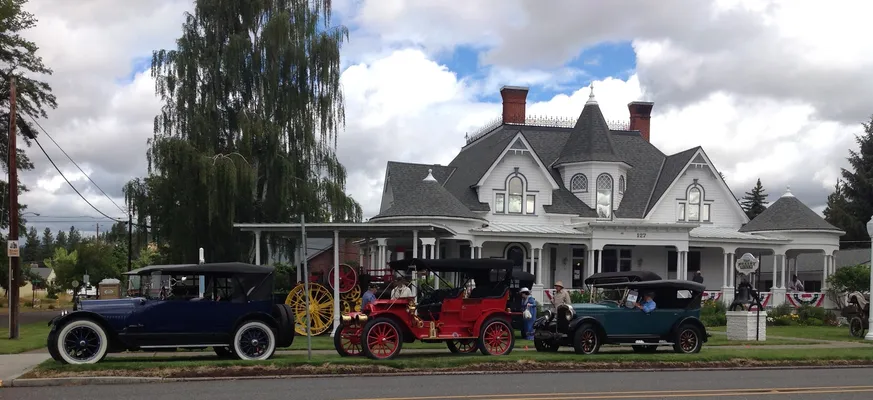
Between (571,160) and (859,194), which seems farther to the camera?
(859,194)

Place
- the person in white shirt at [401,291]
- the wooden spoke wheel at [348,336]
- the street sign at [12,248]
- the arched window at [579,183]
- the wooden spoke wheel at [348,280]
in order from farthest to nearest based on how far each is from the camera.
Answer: the arched window at [579,183], the wooden spoke wheel at [348,280], the street sign at [12,248], the person in white shirt at [401,291], the wooden spoke wheel at [348,336]

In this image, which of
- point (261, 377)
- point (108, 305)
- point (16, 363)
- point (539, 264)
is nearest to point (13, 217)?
point (16, 363)

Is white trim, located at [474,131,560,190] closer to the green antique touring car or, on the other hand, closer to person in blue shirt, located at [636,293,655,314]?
the green antique touring car

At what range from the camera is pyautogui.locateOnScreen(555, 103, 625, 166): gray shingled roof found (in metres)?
41.6

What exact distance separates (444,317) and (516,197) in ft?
77.9

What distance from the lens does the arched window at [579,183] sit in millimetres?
41906

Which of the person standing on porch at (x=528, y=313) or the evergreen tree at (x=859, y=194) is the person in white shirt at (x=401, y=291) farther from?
the evergreen tree at (x=859, y=194)

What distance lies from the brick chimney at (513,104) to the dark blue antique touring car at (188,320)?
31.5 m

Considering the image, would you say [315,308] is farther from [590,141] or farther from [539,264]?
[590,141]

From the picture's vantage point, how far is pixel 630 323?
60.6ft

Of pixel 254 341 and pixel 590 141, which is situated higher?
pixel 590 141

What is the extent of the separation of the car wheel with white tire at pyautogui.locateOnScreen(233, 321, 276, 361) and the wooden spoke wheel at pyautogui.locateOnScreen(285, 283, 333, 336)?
6704mm

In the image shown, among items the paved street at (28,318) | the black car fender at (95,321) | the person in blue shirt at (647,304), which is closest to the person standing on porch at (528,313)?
the person in blue shirt at (647,304)

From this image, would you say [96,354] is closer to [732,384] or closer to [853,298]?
[732,384]
